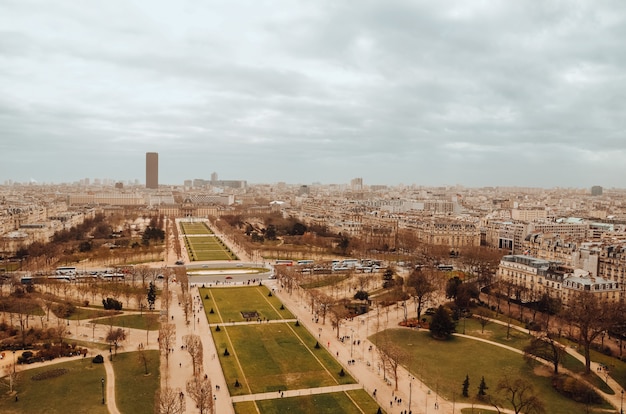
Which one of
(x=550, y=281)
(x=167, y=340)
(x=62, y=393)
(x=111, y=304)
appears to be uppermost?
(x=550, y=281)

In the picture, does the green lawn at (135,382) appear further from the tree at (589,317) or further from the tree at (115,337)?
the tree at (589,317)

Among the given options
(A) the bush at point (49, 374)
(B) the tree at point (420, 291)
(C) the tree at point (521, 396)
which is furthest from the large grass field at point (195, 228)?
(C) the tree at point (521, 396)

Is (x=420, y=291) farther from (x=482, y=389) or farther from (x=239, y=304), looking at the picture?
(x=239, y=304)

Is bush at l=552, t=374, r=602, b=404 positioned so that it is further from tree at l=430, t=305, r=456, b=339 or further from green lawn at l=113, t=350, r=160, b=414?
green lawn at l=113, t=350, r=160, b=414

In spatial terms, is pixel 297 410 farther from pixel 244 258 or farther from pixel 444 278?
pixel 244 258

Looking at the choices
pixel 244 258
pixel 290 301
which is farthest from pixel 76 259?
pixel 290 301

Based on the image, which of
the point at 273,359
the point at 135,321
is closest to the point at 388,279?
the point at 273,359

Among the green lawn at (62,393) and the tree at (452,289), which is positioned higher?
the tree at (452,289)
